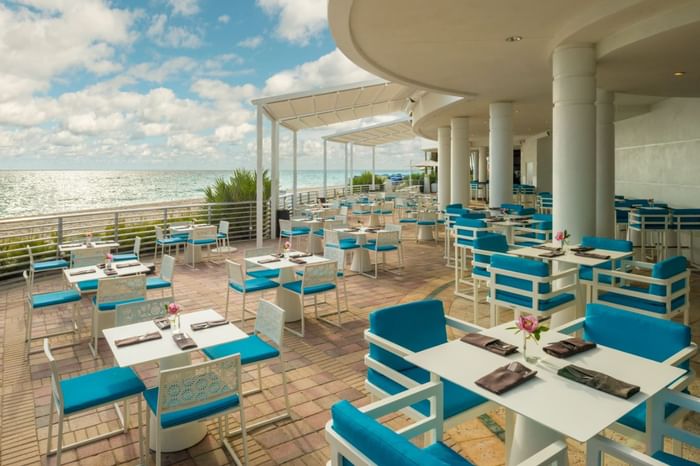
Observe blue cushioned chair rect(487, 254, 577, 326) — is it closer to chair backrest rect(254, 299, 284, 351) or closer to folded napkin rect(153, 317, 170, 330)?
chair backrest rect(254, 299, 284, 351)

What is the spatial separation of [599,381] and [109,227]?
36.1 feet

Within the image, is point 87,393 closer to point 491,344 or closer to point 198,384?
point 198,384

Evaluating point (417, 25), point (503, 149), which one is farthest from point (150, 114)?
point (417, 25)

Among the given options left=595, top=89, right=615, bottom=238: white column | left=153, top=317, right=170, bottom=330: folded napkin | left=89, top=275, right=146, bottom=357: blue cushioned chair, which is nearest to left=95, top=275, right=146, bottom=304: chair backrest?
left=89, top=275, right=146, bottom=357: blue cushioned chair

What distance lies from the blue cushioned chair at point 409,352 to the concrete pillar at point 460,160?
10.8 m

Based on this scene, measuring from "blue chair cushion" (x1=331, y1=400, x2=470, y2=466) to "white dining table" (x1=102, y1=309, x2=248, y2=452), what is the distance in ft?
5.38

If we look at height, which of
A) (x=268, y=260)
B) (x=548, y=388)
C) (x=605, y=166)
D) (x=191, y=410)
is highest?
(x=605, y=166)

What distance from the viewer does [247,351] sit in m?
3.46

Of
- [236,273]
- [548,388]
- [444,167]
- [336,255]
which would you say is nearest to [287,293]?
[236,273]

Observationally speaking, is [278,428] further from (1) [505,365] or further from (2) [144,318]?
(1) [505,365]

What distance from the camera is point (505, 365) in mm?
2188

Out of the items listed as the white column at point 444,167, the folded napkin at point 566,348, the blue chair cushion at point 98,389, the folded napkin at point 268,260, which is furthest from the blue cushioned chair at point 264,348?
the white column at point 444,167

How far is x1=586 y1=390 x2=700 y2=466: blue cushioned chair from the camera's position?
1636mm

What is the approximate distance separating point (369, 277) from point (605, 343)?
5674 millimetres
